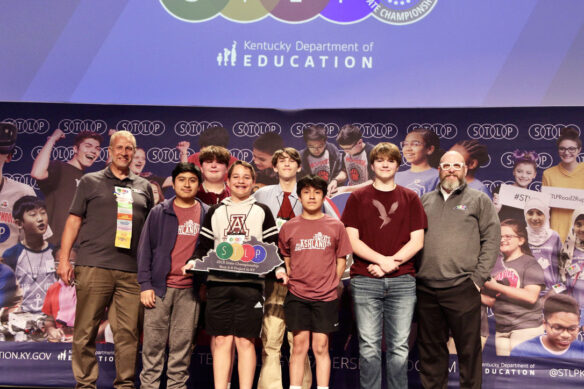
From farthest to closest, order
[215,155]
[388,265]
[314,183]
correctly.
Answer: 1. [215,155]
2. [314,183]
3. [388,265]

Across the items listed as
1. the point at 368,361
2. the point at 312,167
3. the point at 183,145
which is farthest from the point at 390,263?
the point at 183,145

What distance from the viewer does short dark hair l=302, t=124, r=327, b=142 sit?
13.3 feet

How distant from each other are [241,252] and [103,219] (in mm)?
1000

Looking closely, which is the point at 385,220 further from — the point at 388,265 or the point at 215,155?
the point at 215,155

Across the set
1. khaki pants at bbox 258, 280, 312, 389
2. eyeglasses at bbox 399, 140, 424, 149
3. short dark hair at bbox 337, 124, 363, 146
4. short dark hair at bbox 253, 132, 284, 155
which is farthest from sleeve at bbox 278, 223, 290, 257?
eyeglasses at bbox 399, 140, 424, 149

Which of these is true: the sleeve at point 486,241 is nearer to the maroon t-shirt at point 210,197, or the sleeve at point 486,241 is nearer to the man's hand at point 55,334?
the maroon t-shirt at point 210,197

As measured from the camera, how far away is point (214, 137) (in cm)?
408

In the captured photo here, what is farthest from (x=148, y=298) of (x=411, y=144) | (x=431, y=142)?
(x=431, y=142)

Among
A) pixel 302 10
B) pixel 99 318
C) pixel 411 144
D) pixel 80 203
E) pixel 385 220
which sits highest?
pixel 302 10

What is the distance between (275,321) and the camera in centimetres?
338

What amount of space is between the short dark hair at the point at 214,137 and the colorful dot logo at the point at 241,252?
1.15 m

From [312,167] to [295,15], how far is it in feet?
4.39

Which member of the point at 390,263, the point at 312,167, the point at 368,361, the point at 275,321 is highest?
the point at 312,167

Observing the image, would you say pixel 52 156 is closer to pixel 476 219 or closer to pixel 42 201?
pixel 42 201
